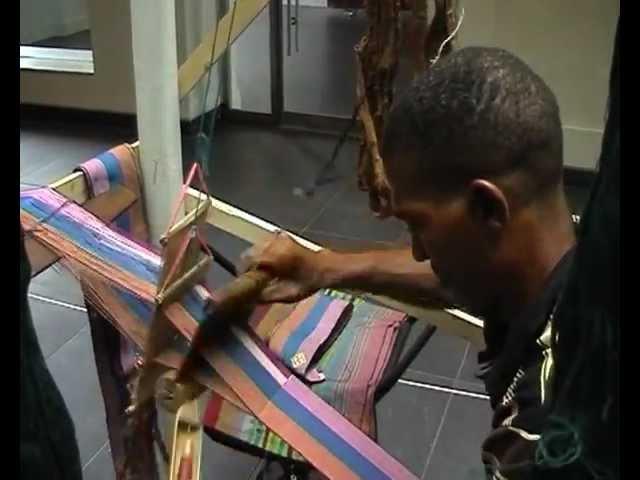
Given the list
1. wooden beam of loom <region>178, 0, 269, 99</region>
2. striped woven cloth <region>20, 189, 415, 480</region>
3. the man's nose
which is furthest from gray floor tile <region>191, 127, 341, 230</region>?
the man's nose

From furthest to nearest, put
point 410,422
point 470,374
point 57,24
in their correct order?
point 57,24 < point 470,374 < point 410,422

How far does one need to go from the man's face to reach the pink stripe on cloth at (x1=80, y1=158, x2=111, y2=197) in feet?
2.36

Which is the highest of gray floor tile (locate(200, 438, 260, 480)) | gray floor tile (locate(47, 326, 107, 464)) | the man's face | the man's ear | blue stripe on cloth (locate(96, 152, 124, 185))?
the man's ear

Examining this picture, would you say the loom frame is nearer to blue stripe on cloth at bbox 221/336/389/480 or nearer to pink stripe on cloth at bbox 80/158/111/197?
pink stripe on cloth at bbox 80/158/111/197

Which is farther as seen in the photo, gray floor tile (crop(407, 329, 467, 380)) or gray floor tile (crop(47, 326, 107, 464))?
gray floor tile (crop(407, 329, 467, 380))

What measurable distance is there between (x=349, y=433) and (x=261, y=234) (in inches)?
17.6

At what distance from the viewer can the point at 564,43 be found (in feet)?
11.6

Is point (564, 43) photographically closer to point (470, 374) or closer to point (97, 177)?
point (470, 374)

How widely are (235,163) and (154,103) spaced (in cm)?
247

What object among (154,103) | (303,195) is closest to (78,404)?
(154,103)

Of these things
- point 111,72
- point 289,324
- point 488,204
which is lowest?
point 111,72

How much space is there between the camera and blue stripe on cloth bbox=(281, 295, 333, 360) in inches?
62.0

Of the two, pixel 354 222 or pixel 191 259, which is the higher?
pixel 191 259

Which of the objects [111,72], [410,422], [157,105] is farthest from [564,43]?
[157,105]
